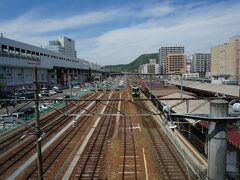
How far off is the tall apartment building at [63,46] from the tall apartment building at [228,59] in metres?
72.6

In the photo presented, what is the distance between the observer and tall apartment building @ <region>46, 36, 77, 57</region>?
421 ft

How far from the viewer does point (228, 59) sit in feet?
267

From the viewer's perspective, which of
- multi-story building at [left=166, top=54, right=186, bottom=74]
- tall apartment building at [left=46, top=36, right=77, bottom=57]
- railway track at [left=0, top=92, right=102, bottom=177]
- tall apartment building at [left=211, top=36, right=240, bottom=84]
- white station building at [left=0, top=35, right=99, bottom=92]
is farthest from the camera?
tall apartment building at [left=46, top=36, right=77, bottom=57]

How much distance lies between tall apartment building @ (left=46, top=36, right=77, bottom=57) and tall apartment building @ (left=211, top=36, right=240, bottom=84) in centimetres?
7260

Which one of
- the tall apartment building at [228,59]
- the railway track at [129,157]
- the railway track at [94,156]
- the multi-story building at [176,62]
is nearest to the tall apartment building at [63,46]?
the multi-story building at [176,62]

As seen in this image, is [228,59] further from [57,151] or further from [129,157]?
[57,151]

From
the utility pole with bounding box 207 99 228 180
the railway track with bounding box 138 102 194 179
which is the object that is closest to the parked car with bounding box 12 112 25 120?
the railway track with bounding box 138 102 194 179

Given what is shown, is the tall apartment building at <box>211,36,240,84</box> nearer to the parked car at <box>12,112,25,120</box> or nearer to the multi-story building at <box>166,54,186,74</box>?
the multi-story building at <box>166,54,186,74</box>

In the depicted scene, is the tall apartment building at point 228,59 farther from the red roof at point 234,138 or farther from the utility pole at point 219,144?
the utility pole at point 219,144

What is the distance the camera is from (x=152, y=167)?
15906 mm

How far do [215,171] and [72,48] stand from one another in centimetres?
15264

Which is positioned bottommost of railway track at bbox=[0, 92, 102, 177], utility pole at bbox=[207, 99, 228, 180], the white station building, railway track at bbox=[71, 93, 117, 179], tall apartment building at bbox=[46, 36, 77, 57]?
railway track at bbox=[0, 92, 102, 177]

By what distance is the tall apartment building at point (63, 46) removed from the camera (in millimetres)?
128375

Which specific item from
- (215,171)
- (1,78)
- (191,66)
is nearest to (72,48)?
(191,66)
